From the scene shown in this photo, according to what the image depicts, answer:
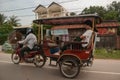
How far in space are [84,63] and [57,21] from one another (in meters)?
1.99

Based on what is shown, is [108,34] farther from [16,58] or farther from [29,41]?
[29,41]

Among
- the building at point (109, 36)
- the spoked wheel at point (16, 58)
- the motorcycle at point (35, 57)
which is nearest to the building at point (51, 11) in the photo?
the building at point (109, 36)

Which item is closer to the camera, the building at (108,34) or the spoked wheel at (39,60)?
the spoked wheel at (39,60)

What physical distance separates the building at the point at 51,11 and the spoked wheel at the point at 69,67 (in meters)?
33.9

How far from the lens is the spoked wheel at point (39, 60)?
1010 cm

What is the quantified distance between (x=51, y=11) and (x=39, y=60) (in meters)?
34.7

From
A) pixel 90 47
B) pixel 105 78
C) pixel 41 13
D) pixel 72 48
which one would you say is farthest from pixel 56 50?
pixel 41 13

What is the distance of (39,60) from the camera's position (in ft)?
33.4

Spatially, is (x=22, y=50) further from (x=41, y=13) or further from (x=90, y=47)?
(x=41, y=13)

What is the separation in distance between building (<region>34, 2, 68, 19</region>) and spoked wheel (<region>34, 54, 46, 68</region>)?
106 feet

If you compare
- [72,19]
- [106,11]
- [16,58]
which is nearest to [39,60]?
[16,58]

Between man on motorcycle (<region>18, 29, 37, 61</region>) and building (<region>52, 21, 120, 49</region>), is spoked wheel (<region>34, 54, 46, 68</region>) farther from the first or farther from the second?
building (<region>52, 21, 120, 49</region>)

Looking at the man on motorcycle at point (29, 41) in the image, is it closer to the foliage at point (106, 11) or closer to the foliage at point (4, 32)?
the foliage at point (4, 32)

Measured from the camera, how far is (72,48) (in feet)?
28.1
